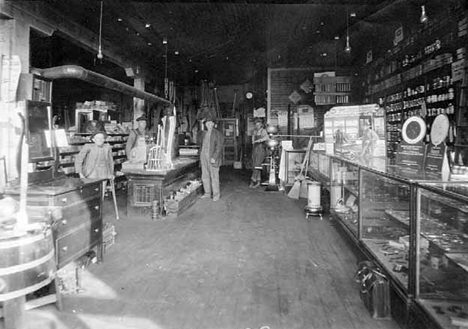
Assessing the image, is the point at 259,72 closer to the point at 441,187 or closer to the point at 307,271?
the point at 307,271

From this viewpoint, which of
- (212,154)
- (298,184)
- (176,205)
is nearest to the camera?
(176,205)

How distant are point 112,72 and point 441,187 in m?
10.8

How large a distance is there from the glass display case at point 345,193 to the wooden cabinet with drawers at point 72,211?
280cm

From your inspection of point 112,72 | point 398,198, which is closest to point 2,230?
point 398,198

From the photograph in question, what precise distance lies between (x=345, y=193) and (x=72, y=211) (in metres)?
3.70

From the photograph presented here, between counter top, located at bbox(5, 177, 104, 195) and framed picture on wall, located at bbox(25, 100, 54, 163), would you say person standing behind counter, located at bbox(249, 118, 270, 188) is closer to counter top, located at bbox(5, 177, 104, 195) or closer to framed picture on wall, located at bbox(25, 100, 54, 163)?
counter top, located at bbox(5, 177, 104, 195)

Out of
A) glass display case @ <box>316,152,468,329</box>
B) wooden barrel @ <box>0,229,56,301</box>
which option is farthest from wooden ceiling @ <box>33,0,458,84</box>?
wooden barrel @ <box>0,229,56,301</box>

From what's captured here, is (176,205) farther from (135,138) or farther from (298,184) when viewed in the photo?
(298,184)

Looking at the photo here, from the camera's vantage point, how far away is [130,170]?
6.30m

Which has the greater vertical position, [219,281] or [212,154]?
[212,154]

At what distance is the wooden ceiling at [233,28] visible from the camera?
22.5 ft

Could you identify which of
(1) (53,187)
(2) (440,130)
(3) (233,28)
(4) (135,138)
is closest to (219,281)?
(1) (53,187)

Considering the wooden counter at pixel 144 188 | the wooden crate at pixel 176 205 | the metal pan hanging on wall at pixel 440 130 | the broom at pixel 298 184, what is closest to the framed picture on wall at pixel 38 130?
the wooden counter at pixel 144 188

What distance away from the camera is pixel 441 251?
2689 millimetres
